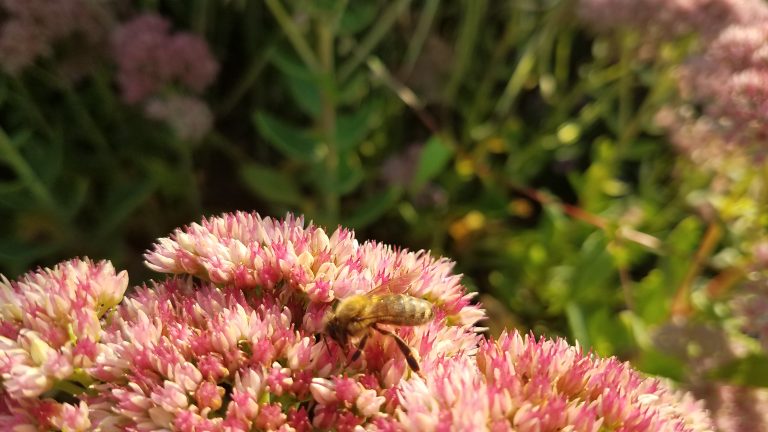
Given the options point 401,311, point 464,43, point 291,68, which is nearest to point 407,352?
point 401,311

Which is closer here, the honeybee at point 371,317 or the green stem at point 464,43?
the honeybee at point 371,317

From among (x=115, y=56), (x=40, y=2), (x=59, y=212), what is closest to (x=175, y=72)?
(x=115, y=56)

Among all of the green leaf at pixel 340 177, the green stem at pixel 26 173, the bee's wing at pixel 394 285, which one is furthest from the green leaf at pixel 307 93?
the bee's wing at pixel 394 285

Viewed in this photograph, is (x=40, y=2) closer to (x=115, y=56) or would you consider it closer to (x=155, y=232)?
(x=115, y=56)

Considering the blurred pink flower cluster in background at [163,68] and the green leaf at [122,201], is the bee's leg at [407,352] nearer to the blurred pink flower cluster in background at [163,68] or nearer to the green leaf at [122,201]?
the blurred pink flower cluster in background at [163,68]

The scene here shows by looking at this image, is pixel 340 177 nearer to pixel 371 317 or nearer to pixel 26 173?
pixel 26 173
